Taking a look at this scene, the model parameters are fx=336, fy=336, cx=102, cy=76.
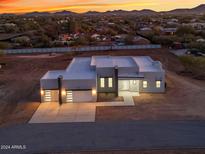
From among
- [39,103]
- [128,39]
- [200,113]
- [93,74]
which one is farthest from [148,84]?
[128,39]

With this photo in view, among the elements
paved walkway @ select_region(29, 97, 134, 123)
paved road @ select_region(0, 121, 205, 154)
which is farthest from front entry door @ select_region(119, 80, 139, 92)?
paved road @ select_region(0, 121, 205, 154)

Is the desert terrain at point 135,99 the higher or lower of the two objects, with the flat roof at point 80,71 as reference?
lower

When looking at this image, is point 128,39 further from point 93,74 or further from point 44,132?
point 44,132

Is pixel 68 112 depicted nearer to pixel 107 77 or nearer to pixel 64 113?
pixel 64 113

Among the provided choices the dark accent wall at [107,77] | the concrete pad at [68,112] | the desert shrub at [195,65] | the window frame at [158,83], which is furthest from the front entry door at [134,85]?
the desert shrub at [195,65]

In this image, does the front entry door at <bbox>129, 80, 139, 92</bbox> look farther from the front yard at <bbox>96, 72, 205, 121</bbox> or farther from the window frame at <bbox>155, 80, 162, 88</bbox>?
the window frame at <bbox>155, 80, 162, 88</bbox>

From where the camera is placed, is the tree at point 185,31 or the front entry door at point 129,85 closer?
the front entry door at point 129,85

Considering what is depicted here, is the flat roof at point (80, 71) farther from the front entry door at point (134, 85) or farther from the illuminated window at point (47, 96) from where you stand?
the front entry door at point (134, 85)
